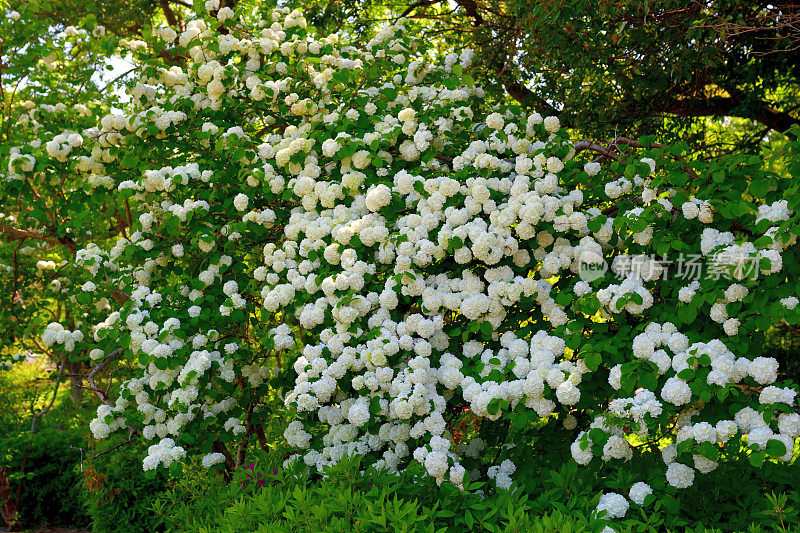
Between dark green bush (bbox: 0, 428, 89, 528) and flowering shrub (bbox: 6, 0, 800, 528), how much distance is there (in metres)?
3.08

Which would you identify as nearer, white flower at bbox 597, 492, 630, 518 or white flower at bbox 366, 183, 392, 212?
white flower at bbox 597, 492, 630, 518

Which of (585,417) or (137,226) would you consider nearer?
(585,417)

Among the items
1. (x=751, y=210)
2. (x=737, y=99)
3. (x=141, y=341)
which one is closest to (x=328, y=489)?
(x=141, y=341)

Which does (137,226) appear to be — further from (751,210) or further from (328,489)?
(751,210)

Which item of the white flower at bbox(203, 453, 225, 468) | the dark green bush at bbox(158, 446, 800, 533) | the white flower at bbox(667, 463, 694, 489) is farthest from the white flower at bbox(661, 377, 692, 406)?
the white flower at bbox(203, 453, 225, 468)

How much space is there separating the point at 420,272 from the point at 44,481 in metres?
5.46

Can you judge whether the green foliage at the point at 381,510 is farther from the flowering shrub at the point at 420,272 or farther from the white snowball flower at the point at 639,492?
the white snowball flower at the point at 639,492

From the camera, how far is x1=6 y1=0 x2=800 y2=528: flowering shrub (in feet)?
9.12

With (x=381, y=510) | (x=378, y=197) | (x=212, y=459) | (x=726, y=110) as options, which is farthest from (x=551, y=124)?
(x=726, y=110)

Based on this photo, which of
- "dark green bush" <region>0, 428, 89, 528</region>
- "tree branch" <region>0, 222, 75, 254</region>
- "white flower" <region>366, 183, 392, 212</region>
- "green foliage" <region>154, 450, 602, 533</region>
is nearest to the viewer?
"green foliage" <region>154, 450, 602, 533</region>

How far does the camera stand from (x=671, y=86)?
602 centimetres

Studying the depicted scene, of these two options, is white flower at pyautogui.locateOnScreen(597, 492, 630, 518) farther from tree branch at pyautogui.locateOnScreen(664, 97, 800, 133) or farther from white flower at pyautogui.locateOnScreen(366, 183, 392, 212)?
tree branch at pyautogui.locateOnScreen(664, 97, 800, 133)

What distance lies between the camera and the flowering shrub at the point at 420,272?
2.78m

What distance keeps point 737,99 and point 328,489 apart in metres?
6.29
